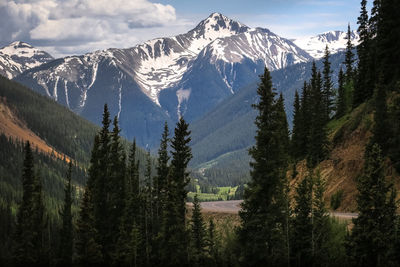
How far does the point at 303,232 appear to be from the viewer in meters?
48.7

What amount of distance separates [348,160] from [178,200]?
3073cm

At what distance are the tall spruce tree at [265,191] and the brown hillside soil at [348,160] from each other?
858 inches

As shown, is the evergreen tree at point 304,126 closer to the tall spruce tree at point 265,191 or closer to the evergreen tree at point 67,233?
the evergreen tree at point 67,233

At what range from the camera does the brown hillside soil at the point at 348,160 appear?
232ft

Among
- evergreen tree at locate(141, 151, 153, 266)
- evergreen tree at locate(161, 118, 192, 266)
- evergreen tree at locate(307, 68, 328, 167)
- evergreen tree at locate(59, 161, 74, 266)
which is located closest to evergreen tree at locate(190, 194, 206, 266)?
evergreen tree at locate(161, 118, 192, 266)

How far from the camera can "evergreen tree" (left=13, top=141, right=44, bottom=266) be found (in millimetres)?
79375

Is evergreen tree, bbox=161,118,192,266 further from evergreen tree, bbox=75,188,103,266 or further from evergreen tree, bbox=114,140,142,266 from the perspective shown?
evergreen tree, bbox=75,188,103,266

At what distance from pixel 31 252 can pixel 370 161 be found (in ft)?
186

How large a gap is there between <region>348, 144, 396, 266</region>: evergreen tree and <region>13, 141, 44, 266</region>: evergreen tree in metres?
51.0

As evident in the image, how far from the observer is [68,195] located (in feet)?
299

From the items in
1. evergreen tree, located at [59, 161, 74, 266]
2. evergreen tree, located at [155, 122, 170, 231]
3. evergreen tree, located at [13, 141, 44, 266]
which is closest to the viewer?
evergreen tree, located at [155, 122, 170, 231]

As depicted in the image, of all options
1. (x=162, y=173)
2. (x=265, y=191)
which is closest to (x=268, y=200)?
(x=265, y=191)

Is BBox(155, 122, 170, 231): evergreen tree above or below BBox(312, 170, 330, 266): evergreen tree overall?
above

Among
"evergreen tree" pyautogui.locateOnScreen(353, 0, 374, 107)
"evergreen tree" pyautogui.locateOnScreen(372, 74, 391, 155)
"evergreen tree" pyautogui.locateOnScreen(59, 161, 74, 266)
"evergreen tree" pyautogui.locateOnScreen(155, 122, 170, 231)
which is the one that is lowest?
"evergreen tree" pyautogui.locateOnScreen(59, 161, 74, 266)
